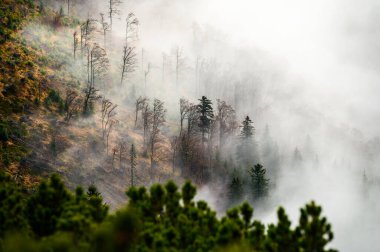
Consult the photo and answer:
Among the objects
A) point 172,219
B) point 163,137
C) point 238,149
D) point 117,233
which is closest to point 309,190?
point 238,149

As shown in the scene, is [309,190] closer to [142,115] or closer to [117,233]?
[142,115]

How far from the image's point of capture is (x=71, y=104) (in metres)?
72.0

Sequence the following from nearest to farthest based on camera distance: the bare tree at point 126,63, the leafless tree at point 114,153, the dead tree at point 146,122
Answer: the leafless tree at point 114,153, the dead tree at point 146,122, the bare tree at point 126,63

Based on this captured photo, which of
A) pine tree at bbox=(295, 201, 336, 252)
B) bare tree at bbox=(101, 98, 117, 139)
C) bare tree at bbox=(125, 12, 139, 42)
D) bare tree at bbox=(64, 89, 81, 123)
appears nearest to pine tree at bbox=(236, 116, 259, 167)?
bare tree at bbox=(101, 98, 117, 139)

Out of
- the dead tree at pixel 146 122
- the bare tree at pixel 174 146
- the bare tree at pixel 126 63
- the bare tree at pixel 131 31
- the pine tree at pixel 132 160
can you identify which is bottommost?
the pine tree at pixel 132 160

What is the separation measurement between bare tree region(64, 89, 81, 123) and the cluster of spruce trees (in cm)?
4800

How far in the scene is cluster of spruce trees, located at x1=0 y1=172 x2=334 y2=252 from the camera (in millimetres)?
16859

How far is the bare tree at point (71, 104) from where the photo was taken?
67.8 metres

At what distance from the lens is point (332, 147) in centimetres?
14925

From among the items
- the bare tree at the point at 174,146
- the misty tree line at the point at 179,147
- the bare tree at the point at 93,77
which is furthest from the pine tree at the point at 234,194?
the bare tree at the point at 93,77

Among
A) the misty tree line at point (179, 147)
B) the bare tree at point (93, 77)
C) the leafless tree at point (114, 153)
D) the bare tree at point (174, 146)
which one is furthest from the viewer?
the bare tree at point (174, 146)

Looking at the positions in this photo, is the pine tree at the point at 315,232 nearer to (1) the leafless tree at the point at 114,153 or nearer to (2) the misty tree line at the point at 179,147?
(2) the misty tree line at the point at 179,147

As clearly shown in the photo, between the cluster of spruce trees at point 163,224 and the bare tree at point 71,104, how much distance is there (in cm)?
4800

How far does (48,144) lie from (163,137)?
3078 centimetres
